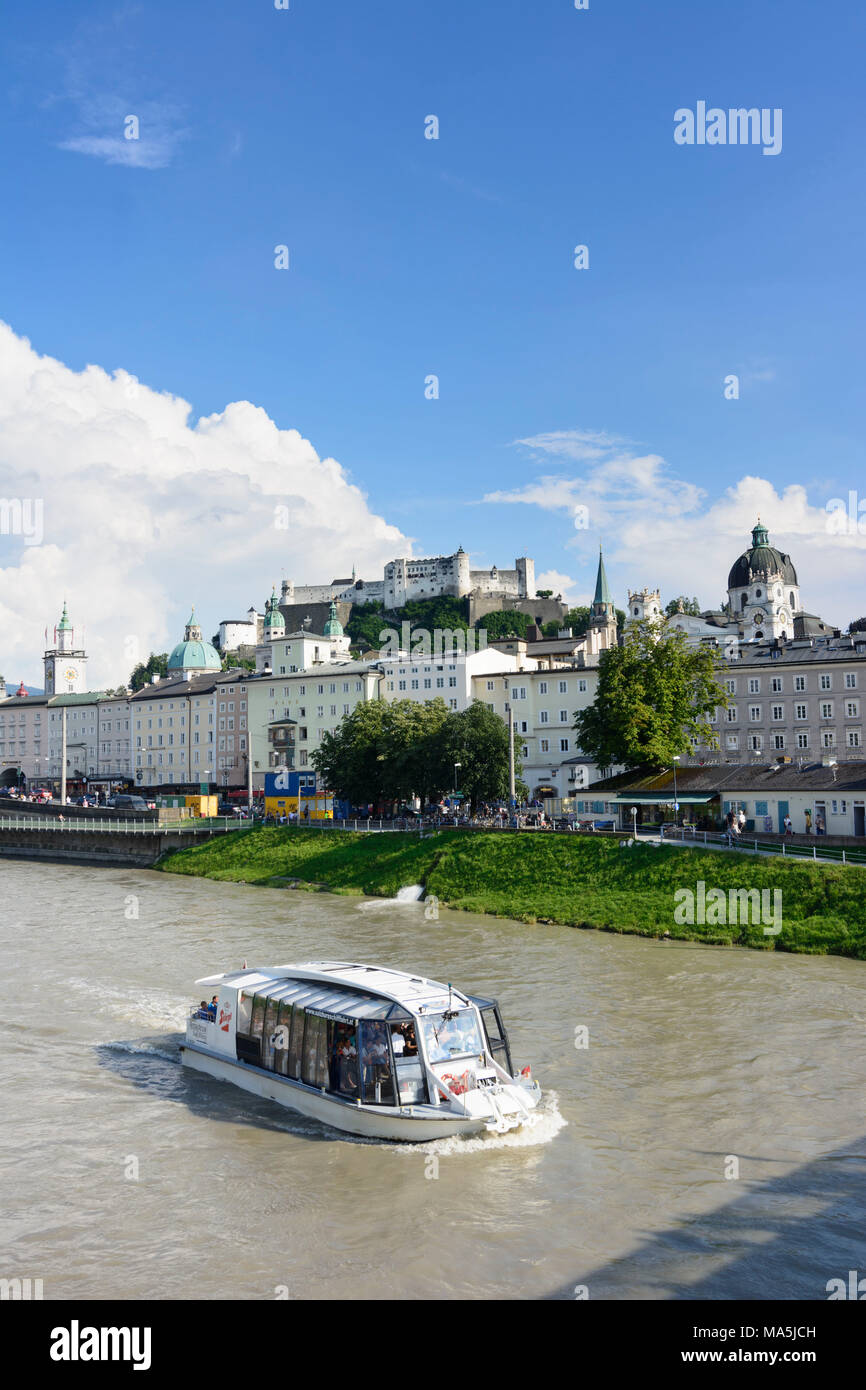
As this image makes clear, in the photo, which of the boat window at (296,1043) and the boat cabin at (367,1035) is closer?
the boat cabin at (367,1035)

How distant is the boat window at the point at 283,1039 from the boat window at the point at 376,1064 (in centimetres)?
259

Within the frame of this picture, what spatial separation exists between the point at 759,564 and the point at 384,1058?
468 ft

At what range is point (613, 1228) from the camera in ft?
51.7

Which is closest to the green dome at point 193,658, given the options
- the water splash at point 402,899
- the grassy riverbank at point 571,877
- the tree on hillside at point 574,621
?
the tree on hillside at point 574,621

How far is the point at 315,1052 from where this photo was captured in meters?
21.0

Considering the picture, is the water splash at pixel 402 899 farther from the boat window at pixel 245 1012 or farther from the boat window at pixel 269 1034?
the boat window at pixel 269 1034

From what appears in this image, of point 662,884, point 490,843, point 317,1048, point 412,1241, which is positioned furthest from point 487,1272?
point 490,843

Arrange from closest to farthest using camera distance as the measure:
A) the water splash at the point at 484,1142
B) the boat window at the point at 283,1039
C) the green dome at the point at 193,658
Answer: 1. the water splash at the point at 484,1142
2. the boat window at the point at 283,1039
3. the green dome at the point at 193,658

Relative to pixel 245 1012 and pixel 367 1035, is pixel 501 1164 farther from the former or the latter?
pixel 245 1012

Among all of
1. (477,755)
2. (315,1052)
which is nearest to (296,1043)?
(315,1052)

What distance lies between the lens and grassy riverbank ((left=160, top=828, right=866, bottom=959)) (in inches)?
1551

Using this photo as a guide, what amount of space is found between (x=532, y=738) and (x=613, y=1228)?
244 ft

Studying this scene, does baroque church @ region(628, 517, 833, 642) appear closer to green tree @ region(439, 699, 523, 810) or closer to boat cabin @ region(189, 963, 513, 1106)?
green tree @ region(439, 699, 523, 810)

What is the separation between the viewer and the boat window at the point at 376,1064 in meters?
19.6
